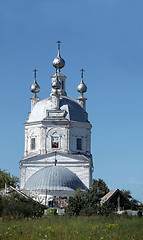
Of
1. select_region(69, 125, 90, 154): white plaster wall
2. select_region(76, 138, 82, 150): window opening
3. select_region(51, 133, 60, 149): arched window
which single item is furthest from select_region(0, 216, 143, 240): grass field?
select_region(76, 138, 82, 150): window opening

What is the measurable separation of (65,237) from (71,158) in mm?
30899

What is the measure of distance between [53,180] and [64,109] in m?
8.82

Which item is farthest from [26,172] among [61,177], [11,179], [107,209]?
[107,209]

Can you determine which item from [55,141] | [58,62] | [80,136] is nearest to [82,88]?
[58,62]

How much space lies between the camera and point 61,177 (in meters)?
42.3

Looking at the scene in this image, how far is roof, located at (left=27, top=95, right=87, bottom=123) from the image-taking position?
47969 millimetres

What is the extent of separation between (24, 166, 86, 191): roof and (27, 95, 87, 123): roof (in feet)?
20.5

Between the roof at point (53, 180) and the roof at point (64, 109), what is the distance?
6261 millimetres

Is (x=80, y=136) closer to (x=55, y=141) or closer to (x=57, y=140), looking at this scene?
(x=57, y=140)

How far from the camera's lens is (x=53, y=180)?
41.9 metres

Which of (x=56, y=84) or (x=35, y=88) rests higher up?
(x=35, y=88)

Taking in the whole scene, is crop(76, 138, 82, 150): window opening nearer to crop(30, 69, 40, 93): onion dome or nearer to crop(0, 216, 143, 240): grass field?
crop(30, 69, 40, 93): onion dome

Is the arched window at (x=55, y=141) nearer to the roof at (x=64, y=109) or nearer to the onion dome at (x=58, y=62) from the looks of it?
the roof at (x=64, y=109)

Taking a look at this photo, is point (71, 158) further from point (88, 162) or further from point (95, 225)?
point (95, 225)
